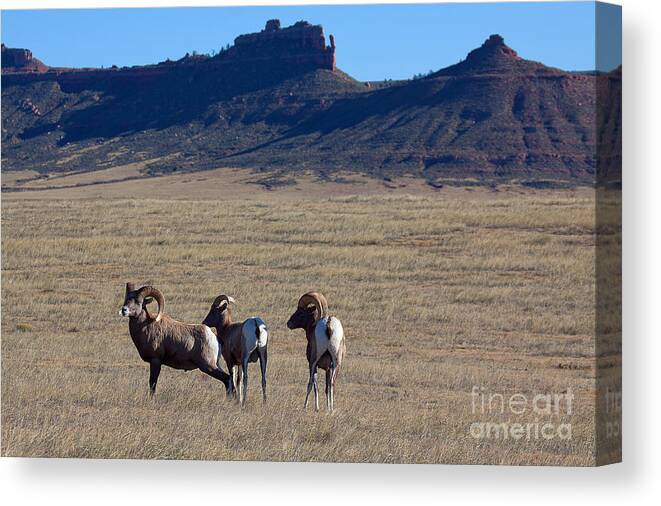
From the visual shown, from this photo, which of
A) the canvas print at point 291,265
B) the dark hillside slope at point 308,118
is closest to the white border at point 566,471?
A: the canvas print at point 291,265

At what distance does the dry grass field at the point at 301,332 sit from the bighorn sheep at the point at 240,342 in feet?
1.00

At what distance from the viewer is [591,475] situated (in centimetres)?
1284

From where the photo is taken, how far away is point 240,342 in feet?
47.8

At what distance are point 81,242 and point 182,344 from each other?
21.1 metres

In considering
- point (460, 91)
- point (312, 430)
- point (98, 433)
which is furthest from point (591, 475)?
point (460, 91)

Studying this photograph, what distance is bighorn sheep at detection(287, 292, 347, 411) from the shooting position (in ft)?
46.3

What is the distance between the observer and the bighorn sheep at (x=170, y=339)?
47.9ft

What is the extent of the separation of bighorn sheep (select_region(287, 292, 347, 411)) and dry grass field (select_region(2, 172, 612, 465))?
414 millimetres

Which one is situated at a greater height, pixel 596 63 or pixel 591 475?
pixel 596 63

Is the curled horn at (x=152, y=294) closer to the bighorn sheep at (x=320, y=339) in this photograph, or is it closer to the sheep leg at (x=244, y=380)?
the sheep leg at (x=244, y=380)

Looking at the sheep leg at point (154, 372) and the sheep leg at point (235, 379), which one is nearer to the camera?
the sheep leg at point (235, 379)

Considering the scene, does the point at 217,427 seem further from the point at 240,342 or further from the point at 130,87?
the point at 130,87

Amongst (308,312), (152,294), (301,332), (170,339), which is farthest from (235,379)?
(301,332)

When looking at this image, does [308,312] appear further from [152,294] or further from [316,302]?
[152,294]
